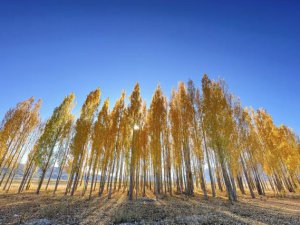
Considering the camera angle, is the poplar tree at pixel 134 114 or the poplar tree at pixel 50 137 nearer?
the poplar tree at pixel 134 114

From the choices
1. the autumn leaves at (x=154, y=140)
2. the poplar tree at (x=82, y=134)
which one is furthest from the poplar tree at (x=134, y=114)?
the poplar tree at (x=82, y=134)

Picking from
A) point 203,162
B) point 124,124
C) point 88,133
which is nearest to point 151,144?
point 124,124

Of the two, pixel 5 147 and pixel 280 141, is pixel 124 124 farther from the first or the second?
pixel 280 141

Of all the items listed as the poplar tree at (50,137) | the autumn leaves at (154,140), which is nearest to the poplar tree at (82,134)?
the autumn leaves at (154,140)

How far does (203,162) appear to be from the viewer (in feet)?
56.9

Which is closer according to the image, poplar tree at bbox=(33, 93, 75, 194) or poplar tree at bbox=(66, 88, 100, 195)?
poplar tree at bbox=(66, 88, 100, 195)

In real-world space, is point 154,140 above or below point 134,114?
below

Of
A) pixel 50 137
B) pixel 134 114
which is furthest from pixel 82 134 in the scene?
pixel 134 114

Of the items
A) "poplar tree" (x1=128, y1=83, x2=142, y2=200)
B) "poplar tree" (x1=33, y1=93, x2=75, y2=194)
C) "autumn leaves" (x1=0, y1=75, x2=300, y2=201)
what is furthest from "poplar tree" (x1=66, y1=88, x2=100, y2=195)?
"poplar tree" (x1=128, y1=83, x2=142, y2=200)

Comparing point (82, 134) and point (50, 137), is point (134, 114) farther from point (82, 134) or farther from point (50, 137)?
point (50, 137)

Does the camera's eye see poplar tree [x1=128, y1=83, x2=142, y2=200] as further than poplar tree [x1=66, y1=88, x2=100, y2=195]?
No

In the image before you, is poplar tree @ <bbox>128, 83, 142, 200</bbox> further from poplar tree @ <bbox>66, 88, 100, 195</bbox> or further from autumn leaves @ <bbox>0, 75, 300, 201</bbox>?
poplar tree @ <bbox>66, 88, 100, 195</bbox>

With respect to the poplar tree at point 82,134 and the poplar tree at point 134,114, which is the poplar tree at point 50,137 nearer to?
the poplar tree at point 82,134

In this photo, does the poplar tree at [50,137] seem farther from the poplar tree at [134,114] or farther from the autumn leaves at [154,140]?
the poplar tree at [134,114]
